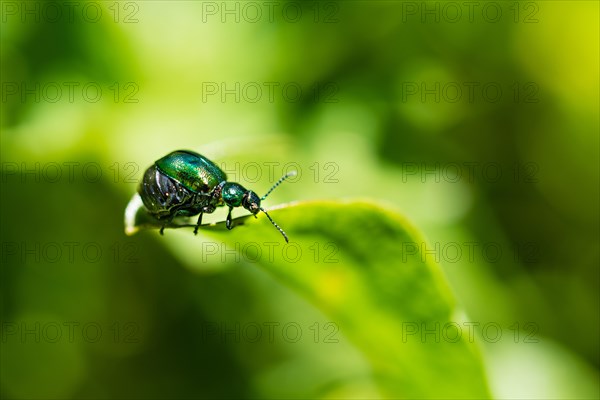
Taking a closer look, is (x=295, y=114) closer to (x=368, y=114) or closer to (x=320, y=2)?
(x=368, y=114)

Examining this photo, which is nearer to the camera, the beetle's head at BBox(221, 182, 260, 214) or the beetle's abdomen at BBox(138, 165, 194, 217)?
the beetle's abdomen at BBox(138, 165, 194, 217)

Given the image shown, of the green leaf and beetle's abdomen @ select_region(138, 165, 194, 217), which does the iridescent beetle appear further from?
the green leaf

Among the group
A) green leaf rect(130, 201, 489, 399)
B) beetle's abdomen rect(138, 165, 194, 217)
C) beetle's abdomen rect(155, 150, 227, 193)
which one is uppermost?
beetle's abdomen rect(155, 150, 227, 193)

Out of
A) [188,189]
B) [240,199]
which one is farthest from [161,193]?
[240,199]

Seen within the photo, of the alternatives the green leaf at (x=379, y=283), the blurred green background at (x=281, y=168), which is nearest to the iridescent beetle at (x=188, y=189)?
the blurred green background at (x=281, y=168)

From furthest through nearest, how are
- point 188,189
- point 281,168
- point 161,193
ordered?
point 281,168 → point 188,189 → point 161,193

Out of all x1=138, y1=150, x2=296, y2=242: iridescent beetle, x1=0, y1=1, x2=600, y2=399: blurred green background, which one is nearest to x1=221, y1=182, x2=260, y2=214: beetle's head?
x1=138, y1=150, x2=296, y2=242: iridescent beetle

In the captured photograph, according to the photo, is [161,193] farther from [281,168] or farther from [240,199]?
[281,168]
